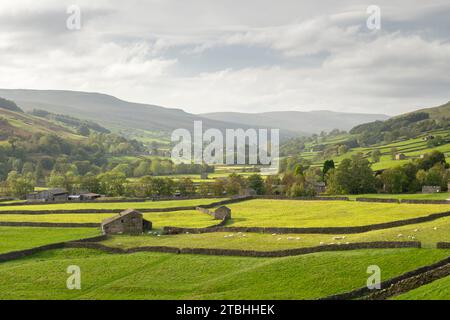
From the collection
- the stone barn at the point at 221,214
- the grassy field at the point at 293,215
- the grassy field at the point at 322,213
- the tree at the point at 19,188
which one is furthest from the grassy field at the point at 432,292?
the tree at the point at 19,188

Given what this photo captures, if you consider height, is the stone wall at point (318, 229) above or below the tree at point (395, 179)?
below

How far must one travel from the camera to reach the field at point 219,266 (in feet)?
131

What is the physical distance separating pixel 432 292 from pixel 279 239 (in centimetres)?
2296

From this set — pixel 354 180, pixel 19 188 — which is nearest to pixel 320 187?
pixel 354 180

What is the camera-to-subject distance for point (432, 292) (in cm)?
3319

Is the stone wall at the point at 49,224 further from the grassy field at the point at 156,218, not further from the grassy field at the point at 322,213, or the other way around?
the grassy field at the point at 322,213

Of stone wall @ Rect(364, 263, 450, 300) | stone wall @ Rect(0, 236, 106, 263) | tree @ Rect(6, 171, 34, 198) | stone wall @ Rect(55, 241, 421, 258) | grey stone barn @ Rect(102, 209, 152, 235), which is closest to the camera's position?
stone wall @ Rect(364, 263, 450, 300)

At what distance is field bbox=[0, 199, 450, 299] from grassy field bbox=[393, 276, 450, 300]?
7 cm

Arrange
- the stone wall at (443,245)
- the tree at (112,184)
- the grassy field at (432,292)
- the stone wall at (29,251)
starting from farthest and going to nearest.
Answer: the tree at (112,184) → the stone wall at (29,251) → the stone wall at (443,245) → the grassy field at (432,292)

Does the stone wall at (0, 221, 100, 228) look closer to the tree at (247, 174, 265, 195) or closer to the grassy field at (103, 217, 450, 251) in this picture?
the grassy field at (103, 217, 450, 251)

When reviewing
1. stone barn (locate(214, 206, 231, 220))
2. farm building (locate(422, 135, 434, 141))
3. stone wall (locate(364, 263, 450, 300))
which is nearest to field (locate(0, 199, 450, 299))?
stone wall (locate(364, 263, 450, 300))

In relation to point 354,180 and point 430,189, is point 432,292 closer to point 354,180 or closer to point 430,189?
point 430,189

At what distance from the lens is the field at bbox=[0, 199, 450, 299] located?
3984 centimetres

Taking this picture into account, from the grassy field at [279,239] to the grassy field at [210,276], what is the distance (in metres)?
4.34
